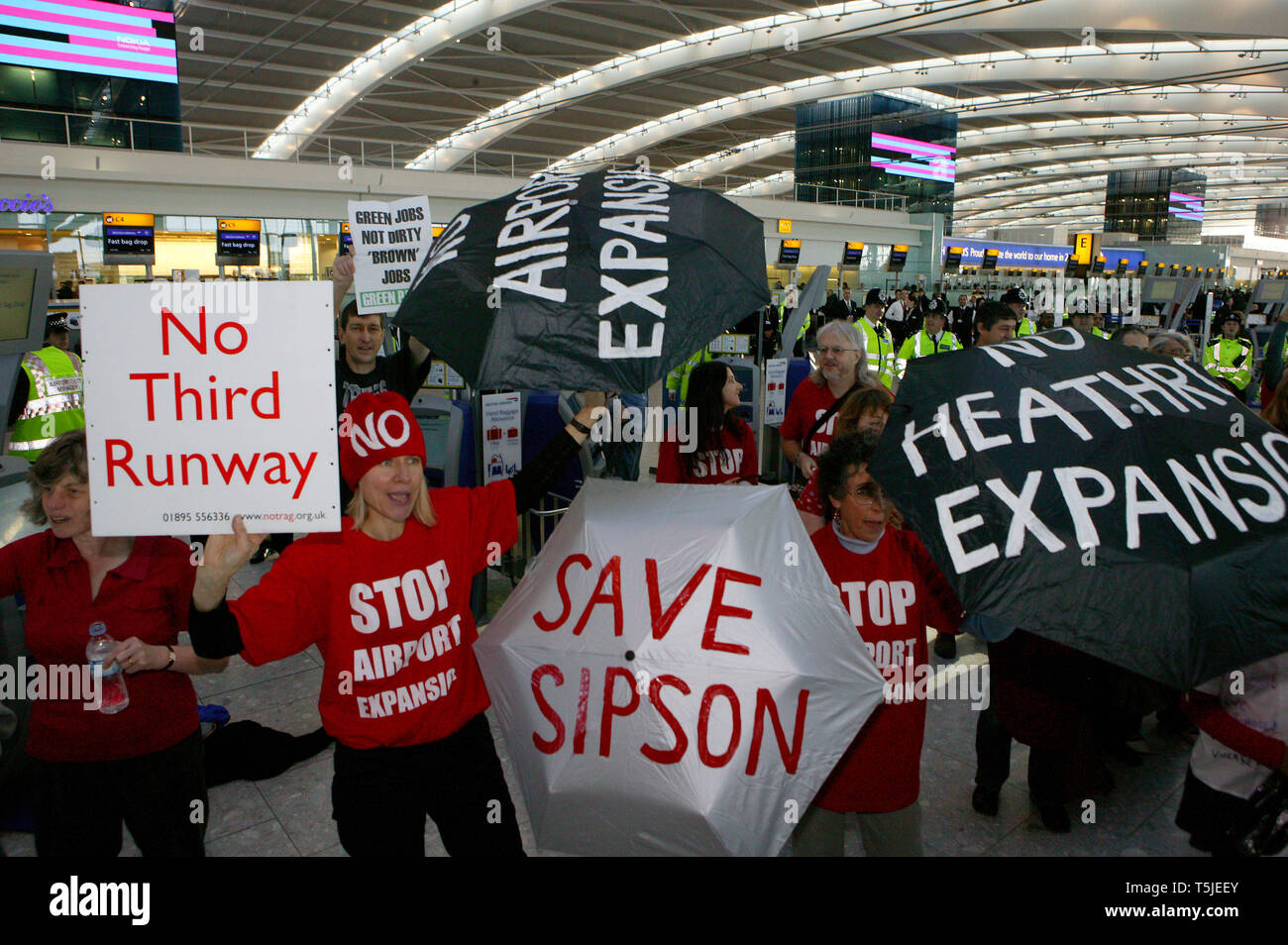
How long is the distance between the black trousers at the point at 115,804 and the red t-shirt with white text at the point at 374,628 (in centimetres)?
60

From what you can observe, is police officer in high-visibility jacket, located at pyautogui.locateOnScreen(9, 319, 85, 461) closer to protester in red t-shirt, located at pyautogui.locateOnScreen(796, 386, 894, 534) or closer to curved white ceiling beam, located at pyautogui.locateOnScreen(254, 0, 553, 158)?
protester in red t-shirt, located at pyautogui.locateOnScreen(796, 386, 894, 534)

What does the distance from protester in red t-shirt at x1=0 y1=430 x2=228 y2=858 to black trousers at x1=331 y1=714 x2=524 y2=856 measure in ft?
1.54

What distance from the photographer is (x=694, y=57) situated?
24578 millimetres

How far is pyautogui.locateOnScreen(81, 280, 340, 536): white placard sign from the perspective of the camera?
1.82 meters

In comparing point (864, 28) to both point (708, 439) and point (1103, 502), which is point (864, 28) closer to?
point (708, 439)

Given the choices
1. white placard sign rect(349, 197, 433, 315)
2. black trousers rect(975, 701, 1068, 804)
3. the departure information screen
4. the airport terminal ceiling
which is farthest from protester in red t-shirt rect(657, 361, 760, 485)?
the departure information screen

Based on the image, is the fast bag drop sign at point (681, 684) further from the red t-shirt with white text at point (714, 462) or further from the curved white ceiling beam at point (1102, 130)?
the curved white ceiling beam at point (1102, 130)

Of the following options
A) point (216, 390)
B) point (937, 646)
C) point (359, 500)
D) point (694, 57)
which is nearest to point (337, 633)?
point (359, 500)

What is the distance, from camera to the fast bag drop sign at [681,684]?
1733 millimetres

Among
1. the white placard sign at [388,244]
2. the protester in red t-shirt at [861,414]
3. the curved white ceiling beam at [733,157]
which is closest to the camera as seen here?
the protester in red t-shirt at [861,414]

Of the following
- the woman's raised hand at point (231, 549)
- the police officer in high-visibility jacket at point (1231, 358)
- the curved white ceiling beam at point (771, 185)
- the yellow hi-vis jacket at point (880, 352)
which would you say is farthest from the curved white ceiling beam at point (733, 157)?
the woman's raised hand at point (231, 549)

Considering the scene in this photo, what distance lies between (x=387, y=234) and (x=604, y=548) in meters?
3.46

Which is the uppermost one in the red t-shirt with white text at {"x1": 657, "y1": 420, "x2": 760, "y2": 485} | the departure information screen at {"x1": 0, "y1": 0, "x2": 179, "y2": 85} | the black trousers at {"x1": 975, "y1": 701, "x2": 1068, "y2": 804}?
the departure information screen at {"x1": 0, "y1": 0, "x2": 179, "y2": 85}
